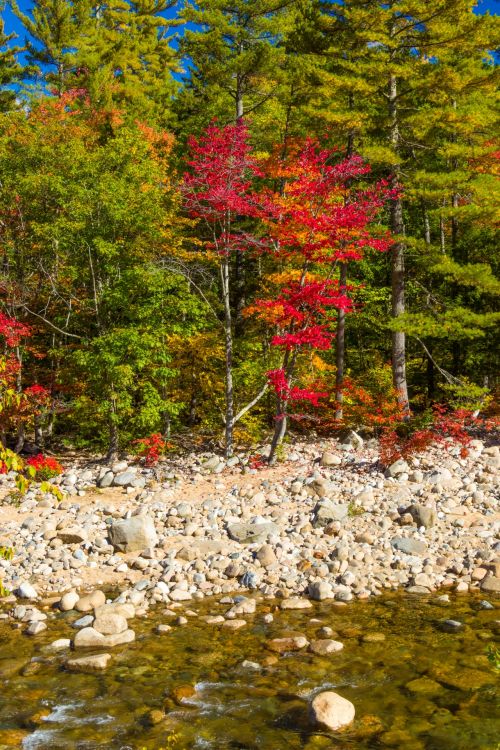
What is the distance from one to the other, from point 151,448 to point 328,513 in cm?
514

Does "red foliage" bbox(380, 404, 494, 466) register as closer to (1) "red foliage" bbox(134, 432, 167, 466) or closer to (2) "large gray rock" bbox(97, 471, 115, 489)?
(1) "red foliage" bbox(134, 432, 167, 466)

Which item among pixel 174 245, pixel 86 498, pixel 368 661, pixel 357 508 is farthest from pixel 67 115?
pixel 368 661

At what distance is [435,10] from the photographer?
13.8m

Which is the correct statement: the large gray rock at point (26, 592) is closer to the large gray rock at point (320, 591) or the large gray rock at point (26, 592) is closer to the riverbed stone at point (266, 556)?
the riverbed stone at point (266, 556)

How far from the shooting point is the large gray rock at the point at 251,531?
972cm

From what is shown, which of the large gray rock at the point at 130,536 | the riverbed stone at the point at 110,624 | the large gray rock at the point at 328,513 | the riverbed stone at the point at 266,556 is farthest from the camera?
the large gray rock at the point at 328,513

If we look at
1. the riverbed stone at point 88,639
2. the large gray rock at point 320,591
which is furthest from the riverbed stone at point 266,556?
the riverbed stone at point 88,639

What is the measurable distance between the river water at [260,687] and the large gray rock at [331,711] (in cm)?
8

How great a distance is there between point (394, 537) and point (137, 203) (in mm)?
9606

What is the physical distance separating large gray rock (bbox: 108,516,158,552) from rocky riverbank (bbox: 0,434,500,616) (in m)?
0.02

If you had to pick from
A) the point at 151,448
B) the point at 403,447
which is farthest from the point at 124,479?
the point at 403,447

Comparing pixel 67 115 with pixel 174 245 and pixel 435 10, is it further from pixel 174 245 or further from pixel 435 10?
pixel 435 10

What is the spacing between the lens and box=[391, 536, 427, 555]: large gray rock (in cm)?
921

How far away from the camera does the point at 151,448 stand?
542 inches
